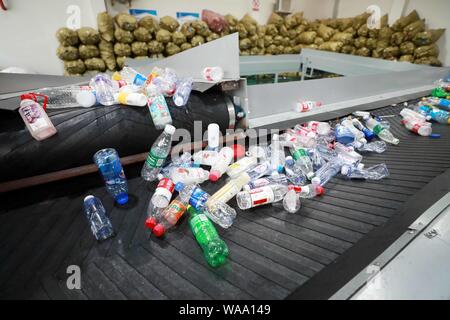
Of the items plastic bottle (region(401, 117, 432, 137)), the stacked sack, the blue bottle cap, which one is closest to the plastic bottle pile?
the blue bottle cap

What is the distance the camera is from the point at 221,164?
1.11 meters

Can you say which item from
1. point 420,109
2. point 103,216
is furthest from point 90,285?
point 420,109

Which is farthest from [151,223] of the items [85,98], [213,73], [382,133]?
[382,133]

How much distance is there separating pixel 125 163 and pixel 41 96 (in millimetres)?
455

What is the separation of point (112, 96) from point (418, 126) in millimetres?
1964

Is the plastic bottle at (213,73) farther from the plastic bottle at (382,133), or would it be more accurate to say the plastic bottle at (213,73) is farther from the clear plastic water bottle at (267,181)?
the plastic bottle at (382,133)

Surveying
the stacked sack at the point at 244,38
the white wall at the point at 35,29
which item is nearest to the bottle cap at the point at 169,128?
the stacked sack at the point at 244,38

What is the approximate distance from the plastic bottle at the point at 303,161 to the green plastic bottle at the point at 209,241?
23.4 inches

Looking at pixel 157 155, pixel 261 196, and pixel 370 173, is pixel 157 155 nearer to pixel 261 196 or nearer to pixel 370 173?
pixel 261 196

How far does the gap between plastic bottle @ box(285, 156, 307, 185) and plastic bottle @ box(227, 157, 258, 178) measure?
0.58 feet

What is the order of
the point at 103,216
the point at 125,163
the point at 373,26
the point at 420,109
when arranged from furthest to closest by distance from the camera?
the point at 373,26, the point at 420,109, the point at 125,163, the point at 103,216
